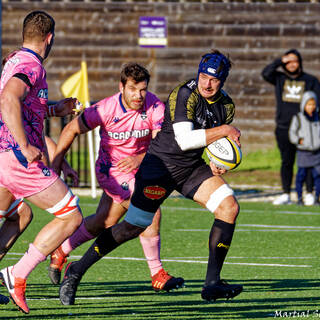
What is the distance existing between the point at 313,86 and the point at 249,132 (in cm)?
735

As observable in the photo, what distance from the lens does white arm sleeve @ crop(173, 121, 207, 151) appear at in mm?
7355

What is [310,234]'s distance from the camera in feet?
40.9

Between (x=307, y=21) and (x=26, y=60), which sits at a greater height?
(x=26, y=60)

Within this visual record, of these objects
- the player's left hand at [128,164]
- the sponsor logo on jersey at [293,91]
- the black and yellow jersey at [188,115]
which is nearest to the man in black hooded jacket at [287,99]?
the sponsor logo on jersey at [293,91]

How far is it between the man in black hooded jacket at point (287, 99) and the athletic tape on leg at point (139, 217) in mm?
8486

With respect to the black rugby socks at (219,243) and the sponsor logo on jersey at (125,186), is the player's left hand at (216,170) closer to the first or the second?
the black rugby socks at (219,243)

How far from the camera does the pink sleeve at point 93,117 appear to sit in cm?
852

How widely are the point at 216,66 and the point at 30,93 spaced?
1.59 m

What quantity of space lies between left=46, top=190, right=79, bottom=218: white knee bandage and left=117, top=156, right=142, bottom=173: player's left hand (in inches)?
62.2

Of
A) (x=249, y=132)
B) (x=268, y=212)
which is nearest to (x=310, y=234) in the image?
(x=268, y=212)

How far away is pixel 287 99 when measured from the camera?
631 inches

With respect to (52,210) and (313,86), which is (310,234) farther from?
(52,210)

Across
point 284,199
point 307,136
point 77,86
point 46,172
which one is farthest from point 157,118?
point 77,86

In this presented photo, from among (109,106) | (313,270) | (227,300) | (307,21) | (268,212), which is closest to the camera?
(227,300)
